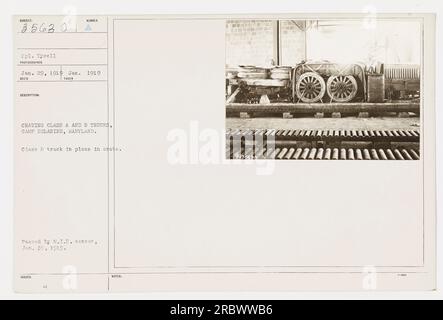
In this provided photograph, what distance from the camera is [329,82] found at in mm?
1100

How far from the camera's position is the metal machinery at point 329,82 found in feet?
3.59

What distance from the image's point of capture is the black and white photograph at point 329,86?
1.09m

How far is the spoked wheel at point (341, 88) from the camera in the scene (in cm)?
110

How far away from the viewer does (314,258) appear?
3.59ft

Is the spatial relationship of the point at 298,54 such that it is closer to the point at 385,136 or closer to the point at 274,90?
the point at 274,90

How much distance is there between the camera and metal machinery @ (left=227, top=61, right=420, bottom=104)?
1.09 metres

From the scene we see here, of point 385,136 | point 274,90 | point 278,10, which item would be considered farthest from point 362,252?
point 278,10

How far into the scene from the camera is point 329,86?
110cm

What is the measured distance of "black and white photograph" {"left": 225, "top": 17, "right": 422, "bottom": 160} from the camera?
43.1 inches

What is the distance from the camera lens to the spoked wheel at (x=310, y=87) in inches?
43.2

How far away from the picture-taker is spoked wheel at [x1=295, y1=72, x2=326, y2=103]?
110 centimetres

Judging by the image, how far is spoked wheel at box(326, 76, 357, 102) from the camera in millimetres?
1097

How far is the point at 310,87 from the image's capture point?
1.10 m

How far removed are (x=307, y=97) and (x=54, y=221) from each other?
1.93 ft
